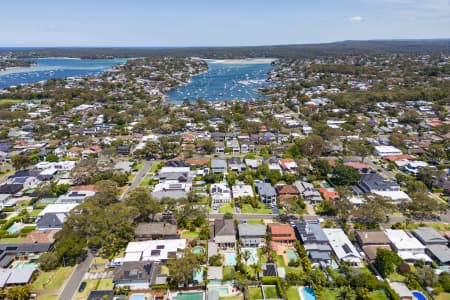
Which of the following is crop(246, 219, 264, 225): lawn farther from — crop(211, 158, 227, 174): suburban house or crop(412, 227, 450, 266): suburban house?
crop(412, 227, 450, 266): suburban house

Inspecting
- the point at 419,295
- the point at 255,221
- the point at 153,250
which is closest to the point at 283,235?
the point at 255,221

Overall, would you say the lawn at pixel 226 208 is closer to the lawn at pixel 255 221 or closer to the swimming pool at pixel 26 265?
the lawn at pixel 255 221

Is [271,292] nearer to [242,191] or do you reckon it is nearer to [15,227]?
[242,191]

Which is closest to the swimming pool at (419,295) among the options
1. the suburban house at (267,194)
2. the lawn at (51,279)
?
the suburban house at (267,194)

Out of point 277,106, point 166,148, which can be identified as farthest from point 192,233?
point 277,106

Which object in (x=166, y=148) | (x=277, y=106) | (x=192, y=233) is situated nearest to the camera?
(x=192, y=233)

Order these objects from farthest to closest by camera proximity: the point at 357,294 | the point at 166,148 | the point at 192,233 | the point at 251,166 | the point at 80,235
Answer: the point at 166,148 < the point at 251,166 < the point at 192,233 < the point at 80,235 < the point at 357,294

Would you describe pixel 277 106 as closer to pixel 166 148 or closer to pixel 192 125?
pixel 192 125
